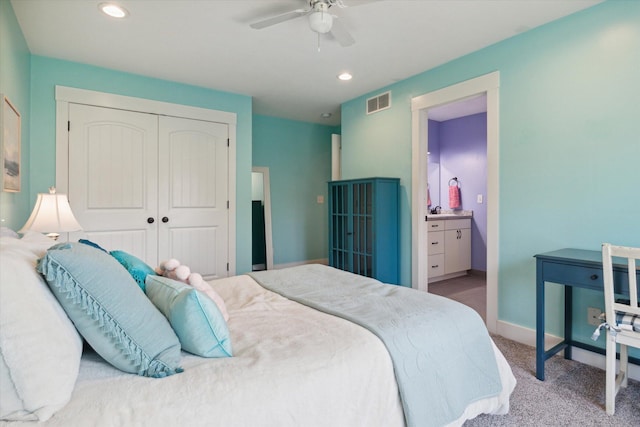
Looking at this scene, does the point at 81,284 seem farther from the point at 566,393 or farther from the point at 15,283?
the point at 566,393

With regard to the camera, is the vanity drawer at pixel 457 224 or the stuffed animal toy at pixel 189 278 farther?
the vanity drawer at pixel 457 224

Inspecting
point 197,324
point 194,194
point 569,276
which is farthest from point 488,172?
point 194,194

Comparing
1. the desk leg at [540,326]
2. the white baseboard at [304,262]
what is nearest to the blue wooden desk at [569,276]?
the desk leg at [540,326]

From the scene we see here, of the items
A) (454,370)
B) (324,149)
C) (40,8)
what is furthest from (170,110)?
(454,370)

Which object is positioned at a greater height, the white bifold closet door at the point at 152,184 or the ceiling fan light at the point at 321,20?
the ceiling fan light at the point at 321,20

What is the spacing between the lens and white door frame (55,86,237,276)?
313cm

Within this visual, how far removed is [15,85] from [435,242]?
14.8 feet

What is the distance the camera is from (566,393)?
196 cm

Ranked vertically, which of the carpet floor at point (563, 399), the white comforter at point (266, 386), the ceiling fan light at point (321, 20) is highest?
the ceiling fan light at point (321, 20)

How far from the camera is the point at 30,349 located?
80 cm

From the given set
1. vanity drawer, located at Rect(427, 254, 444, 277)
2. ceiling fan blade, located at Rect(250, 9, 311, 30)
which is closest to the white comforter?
ceiling fan blade, located at Rect(250, 9, 311, 30)

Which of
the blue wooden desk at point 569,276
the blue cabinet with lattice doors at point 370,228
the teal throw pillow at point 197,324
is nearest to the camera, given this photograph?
the teal throw pillow at point 197,324

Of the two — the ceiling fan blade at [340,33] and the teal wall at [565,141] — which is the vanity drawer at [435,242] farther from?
the ceiling fan blade at [340,33]

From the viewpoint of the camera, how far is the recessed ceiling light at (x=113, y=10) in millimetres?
2250
